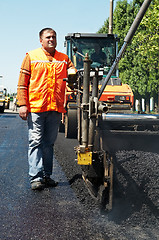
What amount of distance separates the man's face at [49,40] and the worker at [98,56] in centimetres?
594

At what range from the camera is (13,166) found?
20.4 feet

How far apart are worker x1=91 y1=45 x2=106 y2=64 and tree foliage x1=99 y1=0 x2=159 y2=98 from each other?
48.7ft

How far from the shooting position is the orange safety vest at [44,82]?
459 centimetres

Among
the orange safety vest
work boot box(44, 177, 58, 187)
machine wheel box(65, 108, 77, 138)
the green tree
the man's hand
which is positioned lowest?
work boot box(44, 177, 58, 187)

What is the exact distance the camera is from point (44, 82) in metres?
4.59

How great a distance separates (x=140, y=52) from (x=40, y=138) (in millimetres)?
25425

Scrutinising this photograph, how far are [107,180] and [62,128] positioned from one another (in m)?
9.13

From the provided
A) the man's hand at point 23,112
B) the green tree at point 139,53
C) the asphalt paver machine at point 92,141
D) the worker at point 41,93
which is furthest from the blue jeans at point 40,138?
the green tree at point 139,53

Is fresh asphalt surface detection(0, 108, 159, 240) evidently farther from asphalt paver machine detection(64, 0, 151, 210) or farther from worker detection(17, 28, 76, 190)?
worker detection(17, 28, 76, 190)

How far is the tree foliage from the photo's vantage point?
26.5m

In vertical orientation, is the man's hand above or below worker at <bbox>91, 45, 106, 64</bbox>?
below

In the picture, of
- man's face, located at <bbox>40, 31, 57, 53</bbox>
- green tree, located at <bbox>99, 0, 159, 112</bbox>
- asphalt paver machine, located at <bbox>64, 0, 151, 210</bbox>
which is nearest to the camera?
asphalt paver machine, located at <bbox>64, 0, 151, 210</bbox>

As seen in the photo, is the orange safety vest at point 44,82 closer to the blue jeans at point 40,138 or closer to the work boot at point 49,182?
the blue jeans at point 40,138

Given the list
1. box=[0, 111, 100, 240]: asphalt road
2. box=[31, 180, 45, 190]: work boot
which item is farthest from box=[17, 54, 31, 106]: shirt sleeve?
box=[0, 111, 100, 240]: asphalt road
